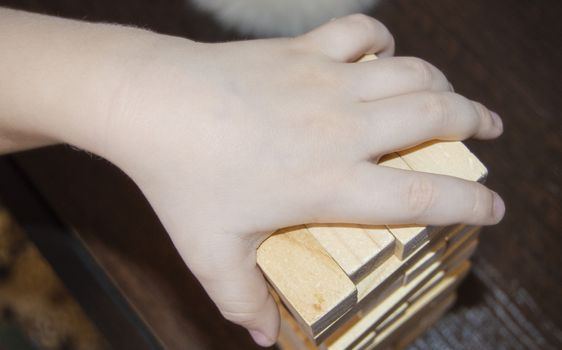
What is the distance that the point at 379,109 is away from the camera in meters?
0.56

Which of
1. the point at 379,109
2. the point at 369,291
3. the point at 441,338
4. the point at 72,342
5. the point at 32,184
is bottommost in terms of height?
the point at 72,342

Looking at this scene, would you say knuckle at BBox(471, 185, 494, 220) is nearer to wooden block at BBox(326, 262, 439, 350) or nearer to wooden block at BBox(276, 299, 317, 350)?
wooden block at BBox(326, 262, 439, 350)

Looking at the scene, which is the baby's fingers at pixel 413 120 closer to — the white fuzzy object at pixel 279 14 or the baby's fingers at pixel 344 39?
the baby's fingers at pixel 344 39

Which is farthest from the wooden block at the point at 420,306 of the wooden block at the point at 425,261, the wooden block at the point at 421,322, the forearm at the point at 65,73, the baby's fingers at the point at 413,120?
the forearm at the point at 65,73

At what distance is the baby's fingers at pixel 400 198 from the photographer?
0.53 meters

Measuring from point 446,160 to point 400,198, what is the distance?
7cm

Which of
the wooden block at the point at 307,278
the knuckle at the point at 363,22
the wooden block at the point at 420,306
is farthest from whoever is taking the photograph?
the wooden block at the point at 420,306

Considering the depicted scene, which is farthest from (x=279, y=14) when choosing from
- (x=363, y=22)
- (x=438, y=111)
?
(x=438, y=111)

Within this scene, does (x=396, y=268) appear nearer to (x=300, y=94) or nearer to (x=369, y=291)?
(x=369, y=291)

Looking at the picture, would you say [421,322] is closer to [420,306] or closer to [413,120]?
[420,306]

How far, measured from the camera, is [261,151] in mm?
533

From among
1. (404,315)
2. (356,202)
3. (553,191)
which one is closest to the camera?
(356,202)

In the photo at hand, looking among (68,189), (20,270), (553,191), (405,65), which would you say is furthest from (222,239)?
(20,270)

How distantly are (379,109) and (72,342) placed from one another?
0.67 m
